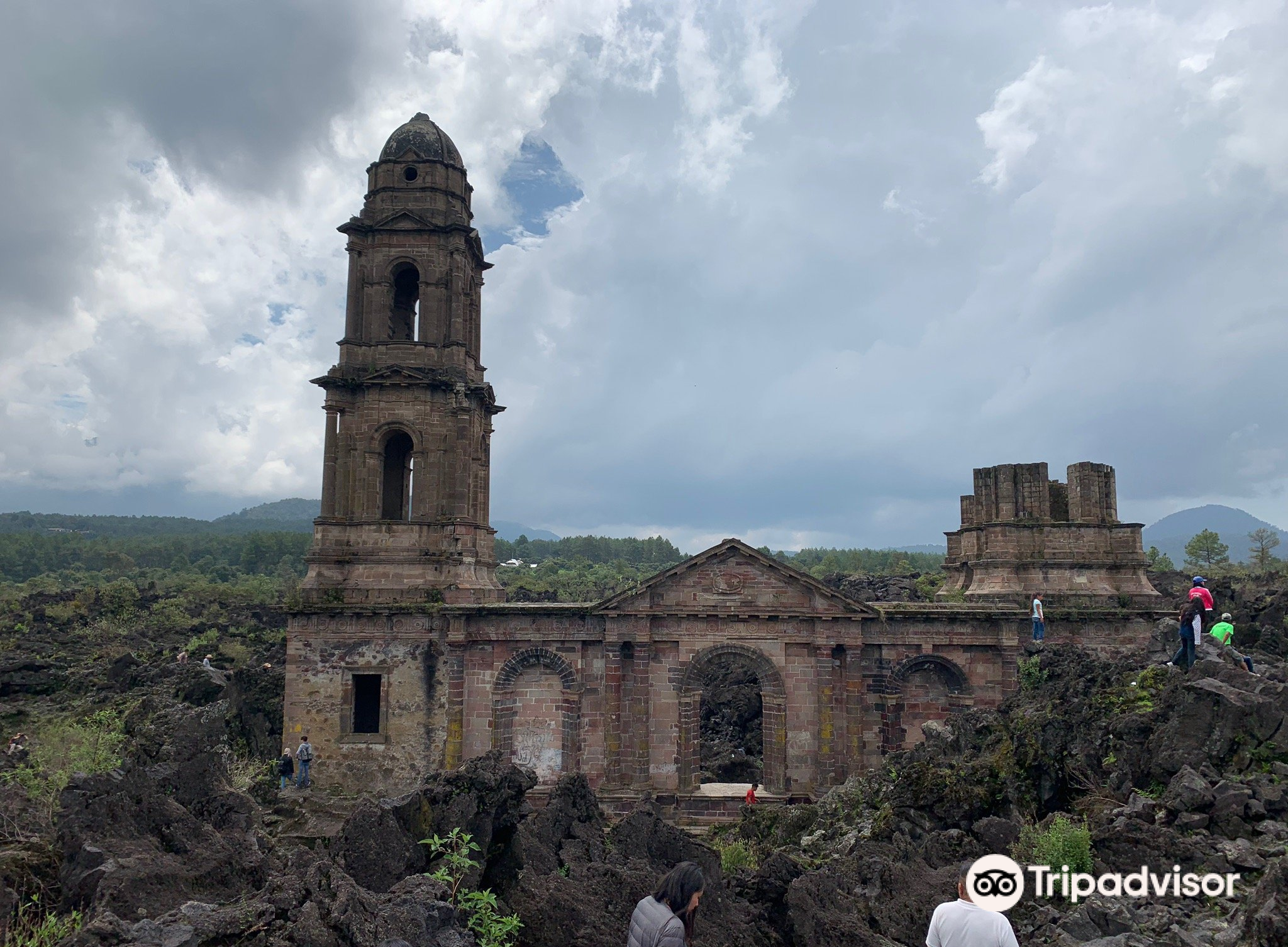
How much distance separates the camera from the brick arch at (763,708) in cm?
2216

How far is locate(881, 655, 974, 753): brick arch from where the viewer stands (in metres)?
22.3

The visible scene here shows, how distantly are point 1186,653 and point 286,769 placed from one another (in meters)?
23.6

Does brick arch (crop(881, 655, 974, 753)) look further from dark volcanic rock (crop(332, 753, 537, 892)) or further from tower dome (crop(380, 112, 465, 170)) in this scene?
tower dome (crop(380, 112, 465, 170))

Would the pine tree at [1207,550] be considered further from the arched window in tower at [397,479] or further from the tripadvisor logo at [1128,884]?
the tripadvisor logo at [1128,884]

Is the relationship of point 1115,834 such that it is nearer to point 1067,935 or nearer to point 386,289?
point 1067,935

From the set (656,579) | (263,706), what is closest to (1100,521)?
(656,579)

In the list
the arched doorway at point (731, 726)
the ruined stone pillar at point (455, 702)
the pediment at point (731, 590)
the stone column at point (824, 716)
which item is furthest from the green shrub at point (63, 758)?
the arched doorway at point (731, 726)

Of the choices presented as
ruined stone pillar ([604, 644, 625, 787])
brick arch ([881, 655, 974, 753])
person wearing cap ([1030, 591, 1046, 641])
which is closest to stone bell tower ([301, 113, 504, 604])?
ruined stone pillar ([604, 644, 625, 787])

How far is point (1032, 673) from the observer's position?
2092 centimetres

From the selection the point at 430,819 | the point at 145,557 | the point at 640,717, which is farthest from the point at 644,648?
the point at 145,557

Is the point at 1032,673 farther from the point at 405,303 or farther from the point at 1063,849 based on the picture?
the point at 405,303

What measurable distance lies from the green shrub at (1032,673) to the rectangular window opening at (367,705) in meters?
19.4

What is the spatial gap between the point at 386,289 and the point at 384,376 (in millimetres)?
3305

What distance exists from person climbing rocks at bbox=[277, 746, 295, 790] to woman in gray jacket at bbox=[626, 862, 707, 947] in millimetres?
20584
